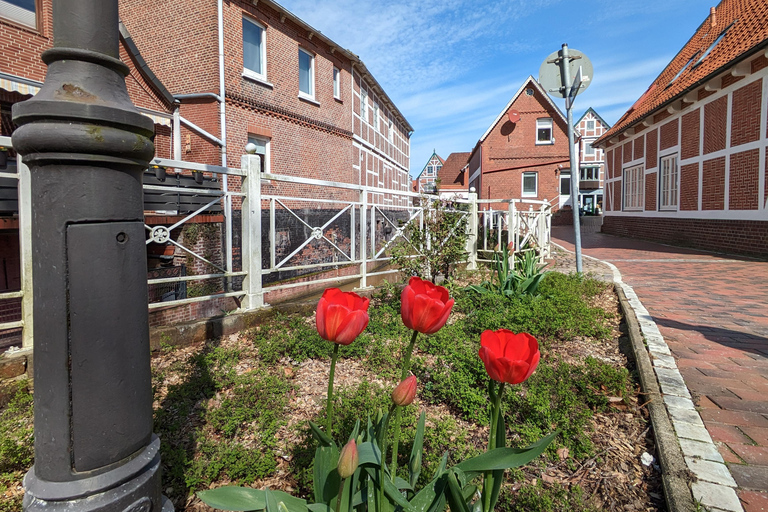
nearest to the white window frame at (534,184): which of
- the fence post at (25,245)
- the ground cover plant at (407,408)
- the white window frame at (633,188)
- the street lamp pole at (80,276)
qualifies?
the white window frame at (633,188)

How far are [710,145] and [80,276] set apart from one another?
14.2 meters

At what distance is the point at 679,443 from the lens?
2.02 metres

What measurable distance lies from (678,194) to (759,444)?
13316mm

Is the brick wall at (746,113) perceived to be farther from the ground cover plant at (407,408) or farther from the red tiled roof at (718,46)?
the ground cover plant at (407,408)

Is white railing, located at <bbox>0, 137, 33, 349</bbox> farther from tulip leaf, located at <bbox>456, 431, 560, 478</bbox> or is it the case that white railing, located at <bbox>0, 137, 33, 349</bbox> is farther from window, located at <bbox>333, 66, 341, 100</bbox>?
window, located at <bbox>333, 66, 341, 100</bbox>

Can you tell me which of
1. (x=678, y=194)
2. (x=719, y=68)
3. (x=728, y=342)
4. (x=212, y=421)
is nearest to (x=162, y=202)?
(x=212, y=421)

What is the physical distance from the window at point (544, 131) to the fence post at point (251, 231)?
2699 centimetres

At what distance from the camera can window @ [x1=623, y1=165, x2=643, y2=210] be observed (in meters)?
16.1

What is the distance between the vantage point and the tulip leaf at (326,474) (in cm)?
111

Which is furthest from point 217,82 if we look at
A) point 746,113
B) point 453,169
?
point 453,169

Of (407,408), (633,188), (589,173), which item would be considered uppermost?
(589,173)

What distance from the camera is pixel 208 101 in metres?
12.7

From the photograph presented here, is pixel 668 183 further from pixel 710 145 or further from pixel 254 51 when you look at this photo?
pixel 254 51

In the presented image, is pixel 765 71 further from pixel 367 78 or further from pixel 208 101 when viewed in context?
pixel 367 78
